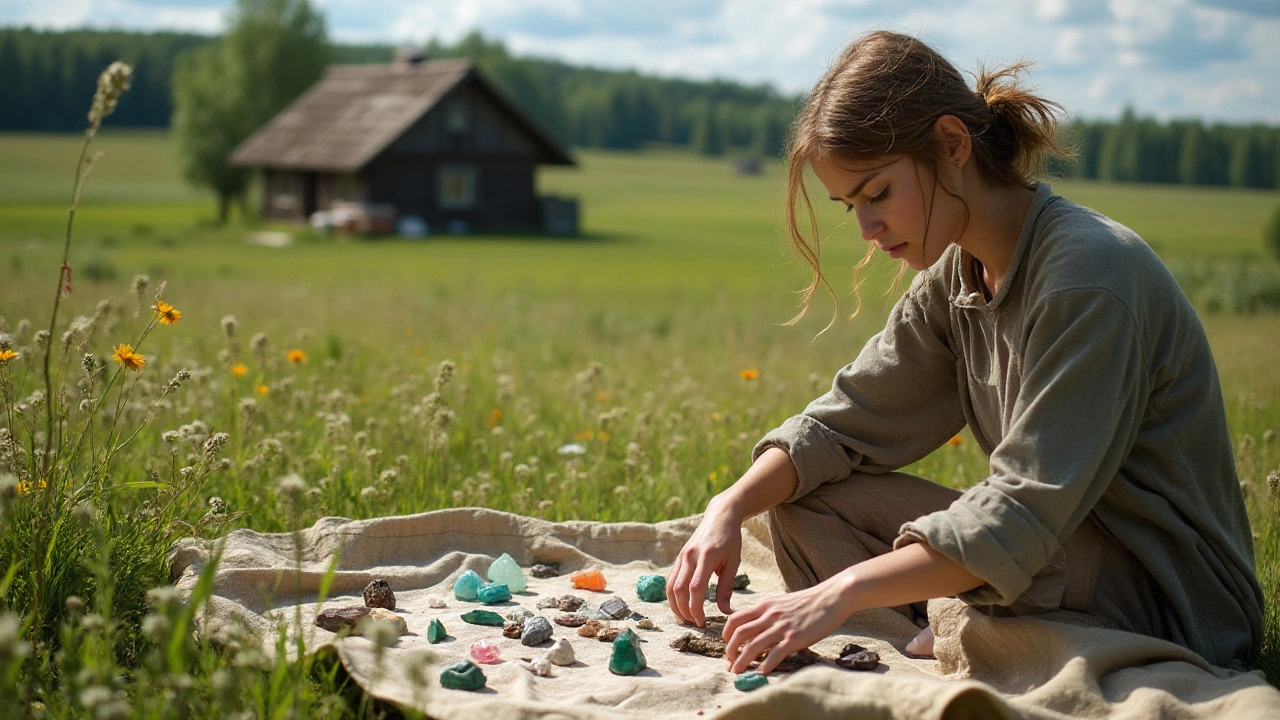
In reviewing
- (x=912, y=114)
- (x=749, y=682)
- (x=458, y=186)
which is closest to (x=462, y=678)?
(x=749, y=682)

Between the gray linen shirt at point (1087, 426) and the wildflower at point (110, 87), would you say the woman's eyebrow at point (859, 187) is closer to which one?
the gray linen shirt at point (1087, 426)

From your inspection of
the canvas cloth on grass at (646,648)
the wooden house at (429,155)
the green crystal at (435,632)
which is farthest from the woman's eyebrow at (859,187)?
the wooden house at (429,155)

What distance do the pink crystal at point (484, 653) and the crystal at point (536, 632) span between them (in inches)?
5.8

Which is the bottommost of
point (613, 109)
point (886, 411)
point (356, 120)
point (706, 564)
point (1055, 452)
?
point (706, 564)

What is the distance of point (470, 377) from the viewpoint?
7043 mm

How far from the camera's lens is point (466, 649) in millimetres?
3217

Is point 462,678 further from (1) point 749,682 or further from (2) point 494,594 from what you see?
(2) point 494,594

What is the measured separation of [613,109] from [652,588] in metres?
122

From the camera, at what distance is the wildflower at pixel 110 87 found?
2.44m

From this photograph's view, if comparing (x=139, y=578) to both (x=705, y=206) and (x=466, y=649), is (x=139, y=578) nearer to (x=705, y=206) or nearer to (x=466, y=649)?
(x=466, y=649)

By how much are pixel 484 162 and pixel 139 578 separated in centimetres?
3407

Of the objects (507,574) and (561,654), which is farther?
(507,574)

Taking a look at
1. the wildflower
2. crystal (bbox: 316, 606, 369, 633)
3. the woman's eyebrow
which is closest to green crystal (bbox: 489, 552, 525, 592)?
crystal (bbox: 316, 606, 369, 633)

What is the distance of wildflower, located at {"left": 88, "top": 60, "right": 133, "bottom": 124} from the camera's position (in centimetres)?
244
